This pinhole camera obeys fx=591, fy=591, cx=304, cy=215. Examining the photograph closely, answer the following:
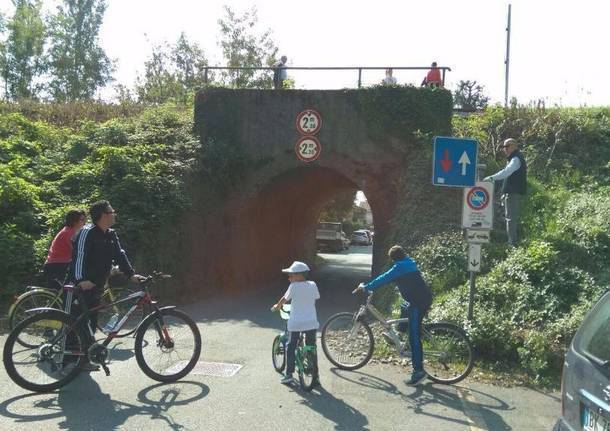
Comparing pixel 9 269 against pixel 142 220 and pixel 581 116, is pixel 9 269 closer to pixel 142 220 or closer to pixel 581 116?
pixel 142 220

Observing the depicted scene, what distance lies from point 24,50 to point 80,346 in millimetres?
46070

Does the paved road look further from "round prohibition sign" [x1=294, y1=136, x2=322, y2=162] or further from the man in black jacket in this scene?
"round prohibition sign" [x1=294, y1=136, x2=322, y2=162]

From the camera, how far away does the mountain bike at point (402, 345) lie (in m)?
7.41

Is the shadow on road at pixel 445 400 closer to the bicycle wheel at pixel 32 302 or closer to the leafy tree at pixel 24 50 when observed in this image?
the bicycle wheel at pixel 32 302

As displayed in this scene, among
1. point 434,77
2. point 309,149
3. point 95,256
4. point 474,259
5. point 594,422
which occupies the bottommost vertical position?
point 594,422

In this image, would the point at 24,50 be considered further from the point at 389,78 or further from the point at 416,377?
the point at 416,377

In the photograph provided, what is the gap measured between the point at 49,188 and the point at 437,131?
9819 mm

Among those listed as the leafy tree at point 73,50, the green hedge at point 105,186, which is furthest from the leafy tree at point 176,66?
the green hedge at point 105,186

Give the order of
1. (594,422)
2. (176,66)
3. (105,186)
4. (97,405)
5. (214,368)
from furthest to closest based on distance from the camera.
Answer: (176,66), (105,186), (214,368), (97,405), (594,422)

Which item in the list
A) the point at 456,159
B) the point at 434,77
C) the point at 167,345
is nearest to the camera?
the point at 167,345

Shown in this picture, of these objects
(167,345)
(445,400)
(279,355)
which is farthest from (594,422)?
(167,345)

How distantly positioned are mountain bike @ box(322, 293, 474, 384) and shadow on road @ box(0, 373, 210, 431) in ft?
6.76

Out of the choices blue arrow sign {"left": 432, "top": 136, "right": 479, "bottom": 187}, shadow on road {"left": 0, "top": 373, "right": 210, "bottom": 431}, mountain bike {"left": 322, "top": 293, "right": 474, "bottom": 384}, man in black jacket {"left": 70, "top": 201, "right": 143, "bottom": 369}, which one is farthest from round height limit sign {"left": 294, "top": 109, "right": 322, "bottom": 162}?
shadow on road {"left": 0, "top": 373, "right": 210, "bottom": 431}

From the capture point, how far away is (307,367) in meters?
6.75
